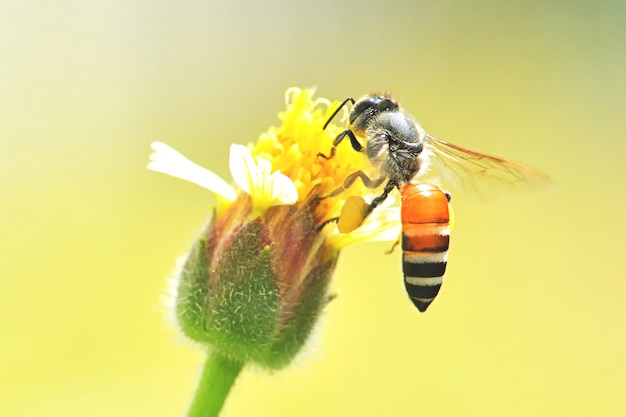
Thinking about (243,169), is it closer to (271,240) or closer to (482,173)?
(271,240)

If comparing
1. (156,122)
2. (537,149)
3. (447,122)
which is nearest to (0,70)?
(156,122)

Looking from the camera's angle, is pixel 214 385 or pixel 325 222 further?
pixel 325 222

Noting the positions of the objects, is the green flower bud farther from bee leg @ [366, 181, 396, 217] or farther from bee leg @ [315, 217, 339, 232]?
bee leg @ [366, 181, 396, 217]

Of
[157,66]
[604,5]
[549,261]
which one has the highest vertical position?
[604,5]

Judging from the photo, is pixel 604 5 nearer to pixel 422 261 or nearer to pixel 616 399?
pixel 616 399

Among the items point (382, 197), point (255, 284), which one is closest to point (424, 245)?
point (382, 197)
